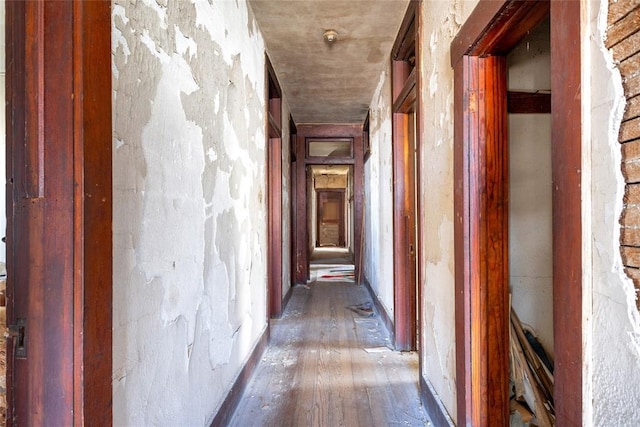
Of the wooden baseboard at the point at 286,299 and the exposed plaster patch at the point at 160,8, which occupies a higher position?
the exposed plaster patch at the point at 160,8

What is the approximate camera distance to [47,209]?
78 centimetres

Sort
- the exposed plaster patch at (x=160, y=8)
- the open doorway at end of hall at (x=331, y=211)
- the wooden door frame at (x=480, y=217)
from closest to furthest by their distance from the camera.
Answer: the exposed plaster patch at (x=160, y=8)
the wooden door frame at (x=480, y=217)
the open doorway at end of hall at (x=331, y=211)

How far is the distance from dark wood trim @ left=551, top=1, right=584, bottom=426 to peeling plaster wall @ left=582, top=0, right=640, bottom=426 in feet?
0.07

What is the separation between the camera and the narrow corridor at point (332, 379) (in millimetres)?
2062

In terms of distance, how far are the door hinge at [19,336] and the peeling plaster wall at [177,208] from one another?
199 millimetres

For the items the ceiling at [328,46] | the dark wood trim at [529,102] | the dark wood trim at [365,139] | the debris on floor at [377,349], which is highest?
the ceiling at [328,46]

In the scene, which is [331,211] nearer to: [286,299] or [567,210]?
[286,299]

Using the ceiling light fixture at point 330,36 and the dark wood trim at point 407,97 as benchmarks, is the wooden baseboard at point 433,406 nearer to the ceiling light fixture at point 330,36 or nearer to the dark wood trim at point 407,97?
the dark wood trim at point 407,97

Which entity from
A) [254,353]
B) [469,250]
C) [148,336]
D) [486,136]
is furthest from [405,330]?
[148,336]

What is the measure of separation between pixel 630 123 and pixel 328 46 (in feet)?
→ 9.37

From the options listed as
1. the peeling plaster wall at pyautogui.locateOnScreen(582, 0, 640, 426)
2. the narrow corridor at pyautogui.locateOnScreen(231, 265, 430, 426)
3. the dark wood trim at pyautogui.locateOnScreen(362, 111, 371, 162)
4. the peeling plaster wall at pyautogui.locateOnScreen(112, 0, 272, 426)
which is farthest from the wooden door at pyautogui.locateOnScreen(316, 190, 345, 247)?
the peeling plaster wall at pyautogui.locateOnScreen(582, 0, 640, 426)

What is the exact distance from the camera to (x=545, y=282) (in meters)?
1.93

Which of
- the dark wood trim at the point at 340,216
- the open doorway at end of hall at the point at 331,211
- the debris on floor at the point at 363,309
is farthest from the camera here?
the dark wood trim at the point at 340,216

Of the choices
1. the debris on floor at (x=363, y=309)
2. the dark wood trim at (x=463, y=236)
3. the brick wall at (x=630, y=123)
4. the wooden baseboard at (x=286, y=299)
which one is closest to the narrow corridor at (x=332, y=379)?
the debris on floor at (x=363, y=309)
